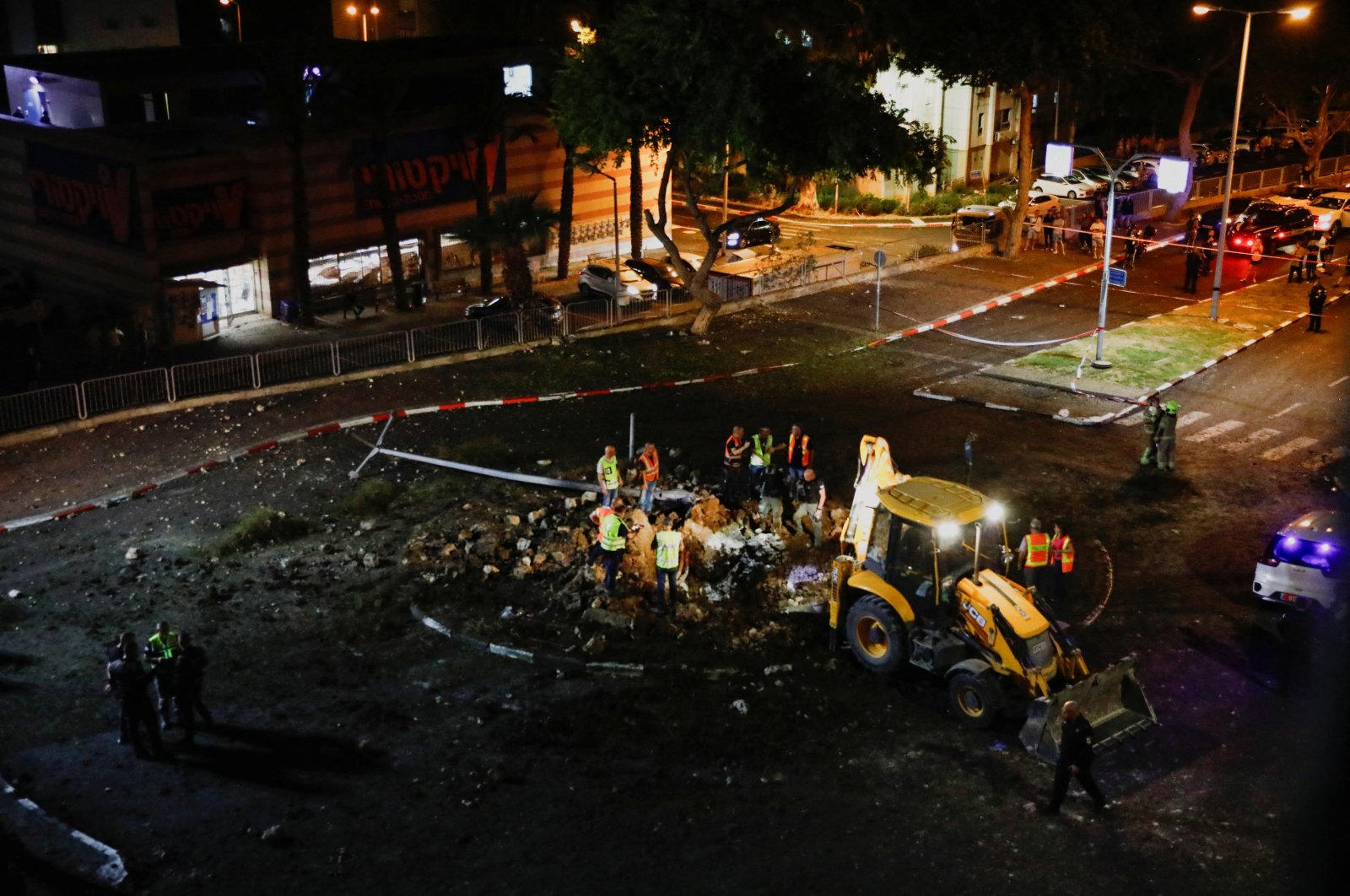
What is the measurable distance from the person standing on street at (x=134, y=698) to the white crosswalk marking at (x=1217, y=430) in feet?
68.7

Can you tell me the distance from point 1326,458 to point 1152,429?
3879 millimetres

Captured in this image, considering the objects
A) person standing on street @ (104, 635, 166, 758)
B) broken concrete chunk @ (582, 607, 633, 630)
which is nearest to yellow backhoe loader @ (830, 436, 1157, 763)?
broken concrete chunk @ (582, 607, 633, 630)

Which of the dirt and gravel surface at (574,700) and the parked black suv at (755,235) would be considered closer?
the dirt and gravel surface at (574,700)

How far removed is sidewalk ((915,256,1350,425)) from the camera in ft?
100

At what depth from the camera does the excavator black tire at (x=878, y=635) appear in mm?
17125

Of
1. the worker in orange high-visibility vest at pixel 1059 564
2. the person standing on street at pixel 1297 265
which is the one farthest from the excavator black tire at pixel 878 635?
the person standing on street at pixel 1297 265

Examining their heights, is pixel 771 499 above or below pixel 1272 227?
below

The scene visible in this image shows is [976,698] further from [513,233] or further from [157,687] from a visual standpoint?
[513,233]

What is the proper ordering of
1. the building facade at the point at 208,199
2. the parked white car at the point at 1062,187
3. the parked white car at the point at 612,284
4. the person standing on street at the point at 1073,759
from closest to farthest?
the person standing on street at the point at 1073,759 < the building facade at the point at 208,199 < the parked white car at the point at 612,284 < the parked white car at the point at 1062,187

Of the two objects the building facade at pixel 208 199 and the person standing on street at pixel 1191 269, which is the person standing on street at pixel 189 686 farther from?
the person standing on street at pixel 1191 269

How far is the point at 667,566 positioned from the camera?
1945 centimetres

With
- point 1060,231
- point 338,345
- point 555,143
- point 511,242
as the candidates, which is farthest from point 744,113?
point 1060,231

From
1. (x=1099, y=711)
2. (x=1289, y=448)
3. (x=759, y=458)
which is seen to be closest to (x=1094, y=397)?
(x=1289, y=448)

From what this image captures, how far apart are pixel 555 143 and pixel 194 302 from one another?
14605 millimetres
